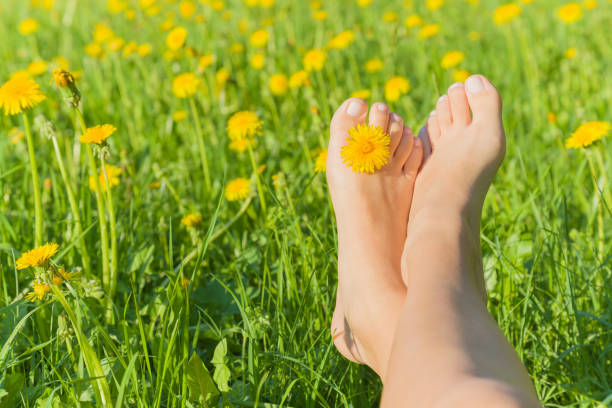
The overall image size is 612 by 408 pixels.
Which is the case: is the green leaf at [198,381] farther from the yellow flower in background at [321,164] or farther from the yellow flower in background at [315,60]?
the yellow flower in background at [315,60]

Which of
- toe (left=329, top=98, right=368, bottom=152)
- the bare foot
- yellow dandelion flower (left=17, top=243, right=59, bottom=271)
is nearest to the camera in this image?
yellow dandelion flower (left=17, top=243, right=59, bottom=271)

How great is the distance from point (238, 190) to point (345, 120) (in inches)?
11.0

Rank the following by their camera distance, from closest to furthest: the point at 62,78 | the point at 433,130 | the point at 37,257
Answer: the point at 37,257 < the point at 62,78 < the point at 433,130

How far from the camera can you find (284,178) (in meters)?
1.24

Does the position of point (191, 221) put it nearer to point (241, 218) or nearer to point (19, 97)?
point (241, 218)

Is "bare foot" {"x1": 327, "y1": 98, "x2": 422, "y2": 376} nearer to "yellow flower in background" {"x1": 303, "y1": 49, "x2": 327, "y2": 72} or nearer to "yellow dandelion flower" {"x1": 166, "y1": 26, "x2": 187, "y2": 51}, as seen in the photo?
"yellow flower in background" {"x1": 303, "y1": 49, "x2": 327, "y2": 72}

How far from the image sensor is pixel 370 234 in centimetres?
119

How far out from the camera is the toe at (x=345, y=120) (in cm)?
A: 130

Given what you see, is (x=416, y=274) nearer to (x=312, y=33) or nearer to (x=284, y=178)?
(x=284, y=178)

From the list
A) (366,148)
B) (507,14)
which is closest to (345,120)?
(366,148)

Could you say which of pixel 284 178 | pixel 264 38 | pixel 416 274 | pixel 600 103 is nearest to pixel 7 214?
pixel 284 178

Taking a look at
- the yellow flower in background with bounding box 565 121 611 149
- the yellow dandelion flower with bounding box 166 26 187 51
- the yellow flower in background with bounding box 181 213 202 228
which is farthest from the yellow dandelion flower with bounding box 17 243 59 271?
the yellow dandelion flower with bounding box 166 26 187 51

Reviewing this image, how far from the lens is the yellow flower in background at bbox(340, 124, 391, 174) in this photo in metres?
1.19

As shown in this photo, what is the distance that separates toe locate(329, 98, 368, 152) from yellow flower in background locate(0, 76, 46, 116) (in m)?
0.56
